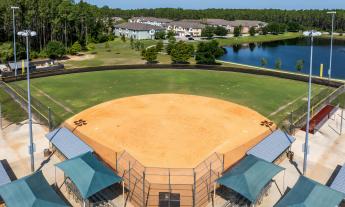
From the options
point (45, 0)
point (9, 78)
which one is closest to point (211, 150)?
point (9, 78)

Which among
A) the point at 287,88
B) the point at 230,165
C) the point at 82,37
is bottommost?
the point at 230,165

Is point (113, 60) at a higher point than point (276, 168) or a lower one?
higher

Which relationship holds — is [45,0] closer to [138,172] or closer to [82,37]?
[82,37]

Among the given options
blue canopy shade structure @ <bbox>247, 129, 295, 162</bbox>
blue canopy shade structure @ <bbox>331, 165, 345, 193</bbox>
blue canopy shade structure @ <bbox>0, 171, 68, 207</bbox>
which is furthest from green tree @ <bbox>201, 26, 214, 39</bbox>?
blue canopy shade structure @ <bbox>0, 171, 68, 207</bbox>

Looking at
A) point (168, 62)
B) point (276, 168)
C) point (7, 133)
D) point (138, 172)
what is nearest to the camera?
point (276, 168)

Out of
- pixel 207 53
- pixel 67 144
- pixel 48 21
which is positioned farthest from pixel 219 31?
pixel 67 144
